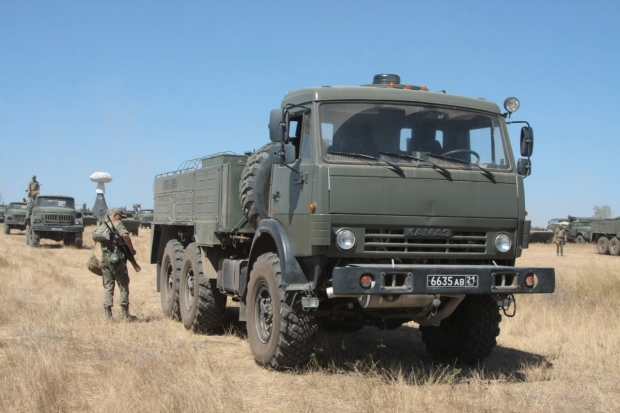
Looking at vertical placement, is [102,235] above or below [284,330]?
above

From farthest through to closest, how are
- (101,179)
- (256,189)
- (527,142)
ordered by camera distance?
1. (101,179)
2. (256,189)
3. (527,142)

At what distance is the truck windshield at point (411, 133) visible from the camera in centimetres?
704

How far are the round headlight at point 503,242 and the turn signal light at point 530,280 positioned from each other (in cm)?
33

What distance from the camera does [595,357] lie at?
8.36 m

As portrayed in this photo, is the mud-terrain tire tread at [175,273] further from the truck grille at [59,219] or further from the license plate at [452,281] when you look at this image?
the truck grille at [59,219]

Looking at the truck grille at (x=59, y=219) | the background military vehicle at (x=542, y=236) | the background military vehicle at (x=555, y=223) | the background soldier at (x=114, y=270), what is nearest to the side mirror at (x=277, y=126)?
the background soldier at (x=114, y=270)

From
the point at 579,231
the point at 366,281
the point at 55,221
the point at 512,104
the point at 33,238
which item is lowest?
the point at 366,281

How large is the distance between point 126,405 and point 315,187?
2.46 m

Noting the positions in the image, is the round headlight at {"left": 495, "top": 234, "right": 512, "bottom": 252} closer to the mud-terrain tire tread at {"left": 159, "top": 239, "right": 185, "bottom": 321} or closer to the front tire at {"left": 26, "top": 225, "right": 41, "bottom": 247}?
the mud-terrain tire tread at {"left": 159, "top": 239, "right": 185, "bottom": 321}

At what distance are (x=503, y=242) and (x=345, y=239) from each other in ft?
5.24

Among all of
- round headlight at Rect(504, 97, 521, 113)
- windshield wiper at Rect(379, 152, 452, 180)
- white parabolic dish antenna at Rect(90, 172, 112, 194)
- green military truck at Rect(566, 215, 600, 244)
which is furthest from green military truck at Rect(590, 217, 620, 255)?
white parabolic dish antenna at Rect(90, 172, 112, 194)

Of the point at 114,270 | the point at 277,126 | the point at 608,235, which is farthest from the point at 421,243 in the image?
the point at 608,235

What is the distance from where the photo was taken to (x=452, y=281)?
6695mm

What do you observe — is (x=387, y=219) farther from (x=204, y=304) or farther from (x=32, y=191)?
(x=32, y=191)
